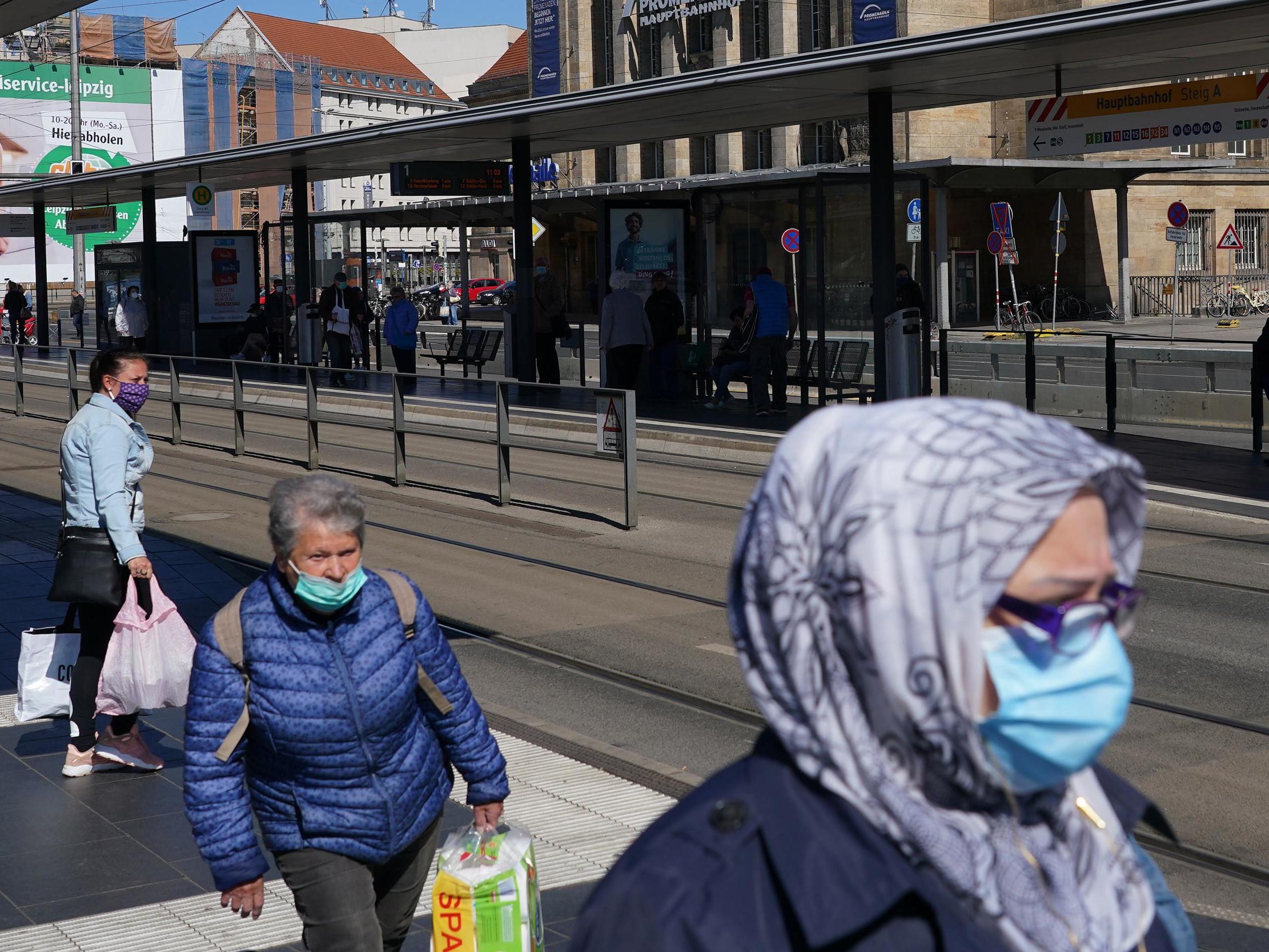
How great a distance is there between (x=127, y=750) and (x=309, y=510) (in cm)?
324

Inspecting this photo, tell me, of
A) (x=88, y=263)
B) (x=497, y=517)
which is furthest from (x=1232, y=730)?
(x=88, y=263)

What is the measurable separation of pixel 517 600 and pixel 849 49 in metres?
7.82

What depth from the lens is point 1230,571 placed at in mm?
10227

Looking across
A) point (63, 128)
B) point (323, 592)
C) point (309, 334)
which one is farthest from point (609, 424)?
point (63, 128)

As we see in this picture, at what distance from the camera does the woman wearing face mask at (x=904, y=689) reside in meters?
1.44

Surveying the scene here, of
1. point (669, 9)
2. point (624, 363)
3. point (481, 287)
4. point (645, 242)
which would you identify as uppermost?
point (669, 9)

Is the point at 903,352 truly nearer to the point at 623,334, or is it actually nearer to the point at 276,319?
the point at 623,334

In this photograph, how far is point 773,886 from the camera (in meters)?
1.48

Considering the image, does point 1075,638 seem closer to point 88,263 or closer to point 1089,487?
point 1089,487

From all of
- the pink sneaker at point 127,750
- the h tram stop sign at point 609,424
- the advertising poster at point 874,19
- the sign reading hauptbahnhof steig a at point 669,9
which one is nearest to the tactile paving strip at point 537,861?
the pink sneaker at point 127,750

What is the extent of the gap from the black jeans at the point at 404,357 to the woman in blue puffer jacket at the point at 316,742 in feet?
79.0

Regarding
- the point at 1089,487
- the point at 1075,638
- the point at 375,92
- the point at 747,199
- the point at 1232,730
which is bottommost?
the point at 1232,730

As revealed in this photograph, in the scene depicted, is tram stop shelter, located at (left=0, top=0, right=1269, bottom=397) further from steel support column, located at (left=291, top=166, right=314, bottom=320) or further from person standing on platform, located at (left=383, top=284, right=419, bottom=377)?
person standing on platform, located at (left=383, top=284, right=419, bottom=377)

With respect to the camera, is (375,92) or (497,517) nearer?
(497,517)
